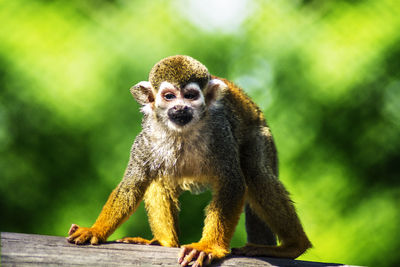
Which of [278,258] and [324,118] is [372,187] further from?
[278,258]

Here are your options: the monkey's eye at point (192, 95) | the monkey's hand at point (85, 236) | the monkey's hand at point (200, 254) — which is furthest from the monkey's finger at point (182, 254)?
the monkey's eye at point (192, 95)

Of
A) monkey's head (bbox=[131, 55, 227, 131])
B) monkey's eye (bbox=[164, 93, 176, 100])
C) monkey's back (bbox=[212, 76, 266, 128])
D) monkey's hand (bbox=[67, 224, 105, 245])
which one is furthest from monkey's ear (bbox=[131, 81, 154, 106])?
monkey's hand (bbox=[67, 224, 105, 245])

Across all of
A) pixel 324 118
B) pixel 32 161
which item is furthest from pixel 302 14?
pixel 32 161

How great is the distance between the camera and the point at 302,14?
21.7 ft

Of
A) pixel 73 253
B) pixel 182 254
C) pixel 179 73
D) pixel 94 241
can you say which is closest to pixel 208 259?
pixel 182 254

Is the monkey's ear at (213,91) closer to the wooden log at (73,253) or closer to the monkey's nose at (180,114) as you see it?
the monkey's nose at (180,114)

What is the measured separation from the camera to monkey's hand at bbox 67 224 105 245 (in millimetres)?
2674

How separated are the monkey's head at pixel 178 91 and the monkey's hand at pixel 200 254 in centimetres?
75

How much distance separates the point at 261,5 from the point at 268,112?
1.56 m

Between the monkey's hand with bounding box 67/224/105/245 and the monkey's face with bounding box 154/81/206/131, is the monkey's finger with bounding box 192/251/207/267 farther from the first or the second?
the monkey's face with bounding box 154/81/206/131

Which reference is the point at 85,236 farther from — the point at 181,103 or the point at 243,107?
the point at 243,107

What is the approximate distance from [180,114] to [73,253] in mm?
1033

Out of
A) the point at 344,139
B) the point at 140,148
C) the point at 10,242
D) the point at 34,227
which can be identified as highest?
the point at 344,139

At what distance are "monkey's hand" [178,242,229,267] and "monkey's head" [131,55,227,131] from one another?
2.47 ft
